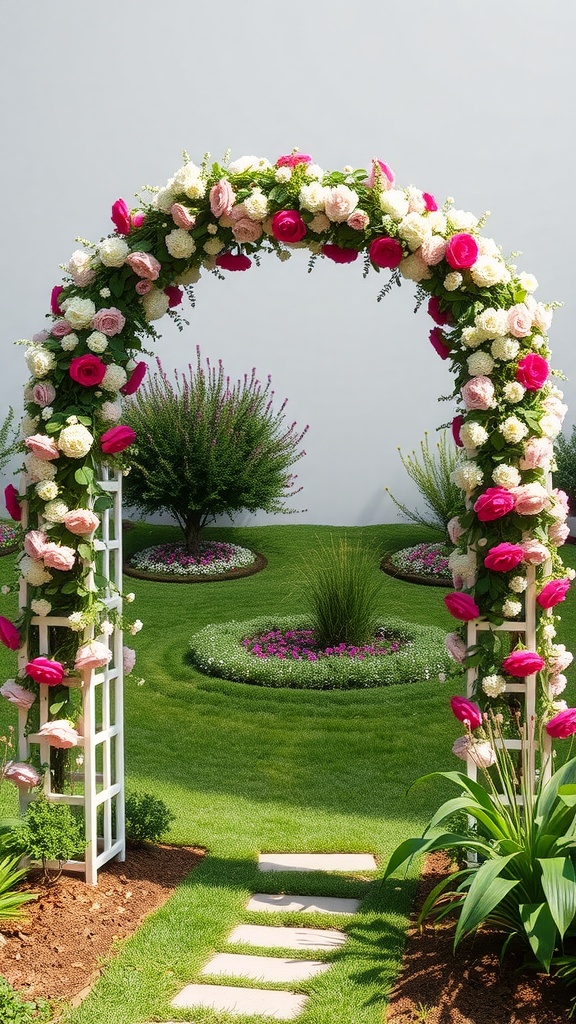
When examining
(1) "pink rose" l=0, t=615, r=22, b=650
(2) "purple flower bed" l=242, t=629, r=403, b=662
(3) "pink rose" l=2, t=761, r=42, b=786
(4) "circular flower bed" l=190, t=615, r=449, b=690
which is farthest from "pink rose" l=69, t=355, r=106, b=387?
(2) "purple flower bed" l=242, t=629, r=403, b=662

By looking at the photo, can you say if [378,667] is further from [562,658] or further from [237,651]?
[562,658]

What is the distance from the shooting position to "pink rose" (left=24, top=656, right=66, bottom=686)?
3.33 metres

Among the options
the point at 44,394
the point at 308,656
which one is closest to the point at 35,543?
the point at 44,394

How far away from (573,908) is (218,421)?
28.4ft

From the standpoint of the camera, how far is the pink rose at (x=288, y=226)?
338 cm

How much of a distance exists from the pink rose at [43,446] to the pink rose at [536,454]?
1.69 meters

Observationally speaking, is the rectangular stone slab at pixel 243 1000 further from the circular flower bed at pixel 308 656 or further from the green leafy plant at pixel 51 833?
the circular flower bed at pixel 308 656

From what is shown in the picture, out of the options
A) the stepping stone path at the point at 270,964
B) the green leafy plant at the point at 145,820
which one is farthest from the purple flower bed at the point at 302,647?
the stepping stone path at the point at 270,964

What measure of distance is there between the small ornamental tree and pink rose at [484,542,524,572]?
24.3ft

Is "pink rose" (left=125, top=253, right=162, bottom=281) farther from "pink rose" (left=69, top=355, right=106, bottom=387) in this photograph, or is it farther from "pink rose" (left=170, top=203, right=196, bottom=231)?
"pink rose" (left=69, top=355, right=106, bottom=387)

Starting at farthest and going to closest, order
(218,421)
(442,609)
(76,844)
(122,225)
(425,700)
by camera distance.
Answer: (218,421) → (442,609) → (425,700) → (122,225) → (76,844)

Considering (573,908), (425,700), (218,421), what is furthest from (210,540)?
(573,908)

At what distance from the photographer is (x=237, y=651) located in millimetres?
7285

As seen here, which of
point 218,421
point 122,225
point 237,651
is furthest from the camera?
point 218,421
